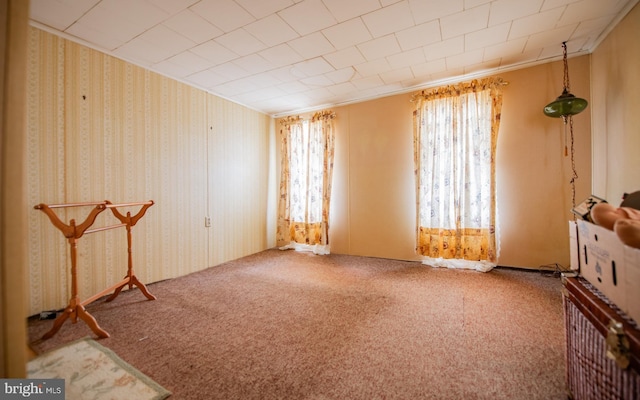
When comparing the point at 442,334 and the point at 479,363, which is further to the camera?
the point at 442,334

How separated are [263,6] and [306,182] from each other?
256 centimetres

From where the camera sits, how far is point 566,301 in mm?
1102

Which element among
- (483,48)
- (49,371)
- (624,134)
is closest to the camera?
(49,371)

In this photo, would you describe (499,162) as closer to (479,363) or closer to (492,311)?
(492,311)

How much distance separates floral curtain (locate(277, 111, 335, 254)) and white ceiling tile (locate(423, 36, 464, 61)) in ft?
5.56

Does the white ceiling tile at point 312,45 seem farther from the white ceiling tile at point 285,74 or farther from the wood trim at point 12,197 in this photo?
the wood trim at point 12,197

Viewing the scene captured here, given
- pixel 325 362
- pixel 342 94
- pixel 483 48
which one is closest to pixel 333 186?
pixel 342 94

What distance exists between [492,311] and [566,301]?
0.99m

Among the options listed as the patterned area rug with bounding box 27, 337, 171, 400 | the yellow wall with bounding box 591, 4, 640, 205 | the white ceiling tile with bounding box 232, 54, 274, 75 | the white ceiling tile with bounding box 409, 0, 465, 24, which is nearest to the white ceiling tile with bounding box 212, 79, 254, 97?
the white ceiling tile with bounding box 232, 54, 274, 75

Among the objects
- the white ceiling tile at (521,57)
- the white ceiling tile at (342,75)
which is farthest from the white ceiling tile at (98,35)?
the white ceiling tile at (521,57)

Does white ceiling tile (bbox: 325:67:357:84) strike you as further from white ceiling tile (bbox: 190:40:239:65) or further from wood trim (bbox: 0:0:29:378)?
→ wood trim (bbox: 0:0:29:378)

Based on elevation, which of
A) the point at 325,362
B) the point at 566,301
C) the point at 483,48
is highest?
the point at 483,48

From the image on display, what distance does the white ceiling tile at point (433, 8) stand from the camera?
6.02 ft

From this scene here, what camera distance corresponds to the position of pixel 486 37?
229 centimetres
